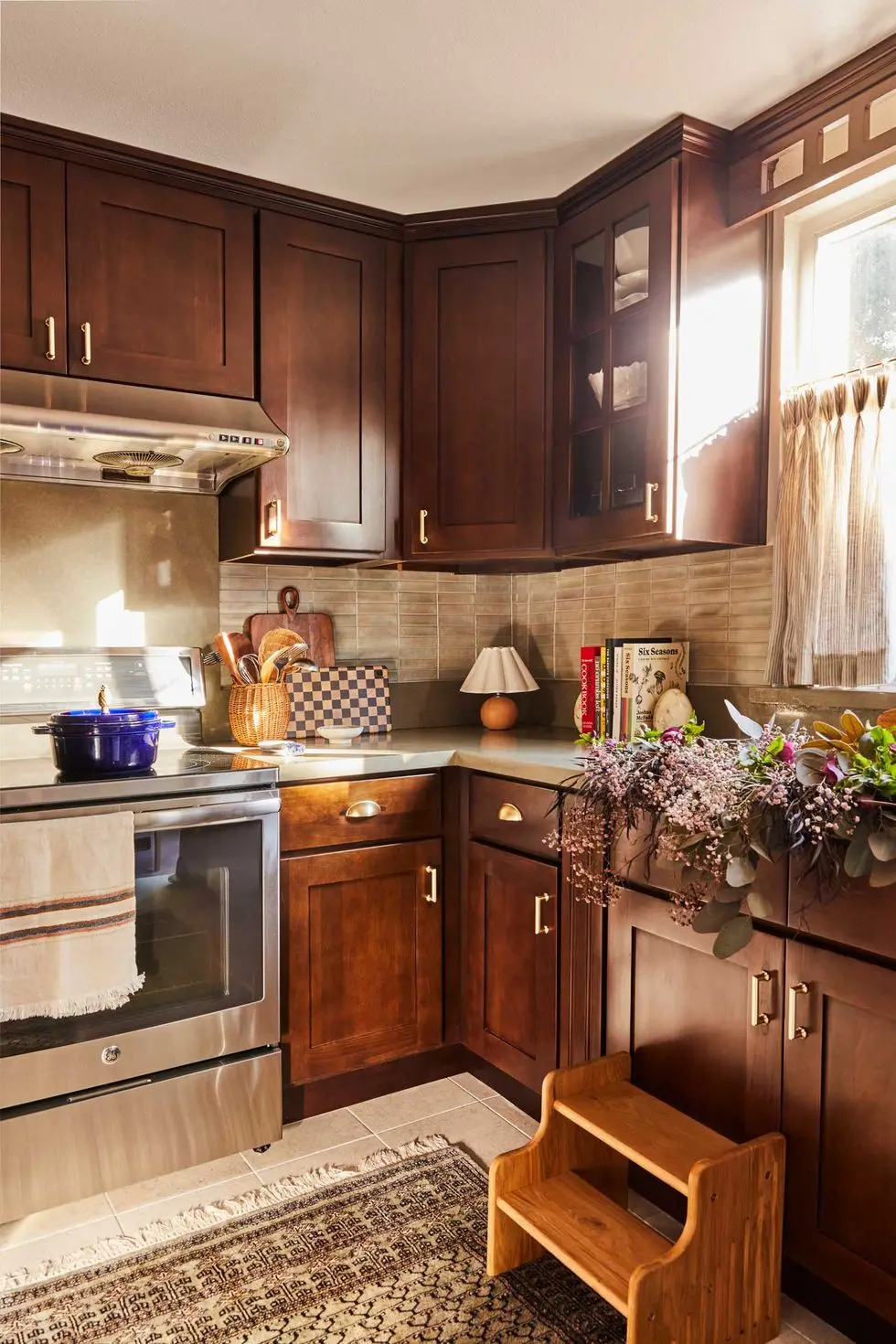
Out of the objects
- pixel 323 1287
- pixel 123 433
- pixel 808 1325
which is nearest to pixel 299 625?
pixel 123 433

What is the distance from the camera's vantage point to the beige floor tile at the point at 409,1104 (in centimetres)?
226

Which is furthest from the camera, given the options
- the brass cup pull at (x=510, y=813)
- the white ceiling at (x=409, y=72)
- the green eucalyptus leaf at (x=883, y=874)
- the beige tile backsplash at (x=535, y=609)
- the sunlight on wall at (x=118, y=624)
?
the sunlight on wall at (x=118, y=624)

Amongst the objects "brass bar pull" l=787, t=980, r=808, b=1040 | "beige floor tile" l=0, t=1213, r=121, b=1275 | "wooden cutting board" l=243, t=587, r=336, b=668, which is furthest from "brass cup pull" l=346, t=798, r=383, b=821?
→ "brass bar pull" l=787, t=980, r=808, b=1040

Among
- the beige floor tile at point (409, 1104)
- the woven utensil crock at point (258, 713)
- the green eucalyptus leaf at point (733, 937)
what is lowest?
the beige floor tile at point (409, 1104)

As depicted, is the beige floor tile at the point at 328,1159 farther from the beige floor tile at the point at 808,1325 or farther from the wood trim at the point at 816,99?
the wood trim at the point at 816,99

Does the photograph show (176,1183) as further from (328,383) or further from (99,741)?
(328,383)

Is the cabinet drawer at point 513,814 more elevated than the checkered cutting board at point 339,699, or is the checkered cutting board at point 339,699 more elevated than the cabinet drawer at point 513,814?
the checkered cutting board at point 339,699

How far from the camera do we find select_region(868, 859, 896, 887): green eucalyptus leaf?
4.23 feet

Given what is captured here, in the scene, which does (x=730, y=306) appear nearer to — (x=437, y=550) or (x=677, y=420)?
(x=677, y=420)

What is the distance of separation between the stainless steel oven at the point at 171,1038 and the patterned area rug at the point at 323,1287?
186 millimetres

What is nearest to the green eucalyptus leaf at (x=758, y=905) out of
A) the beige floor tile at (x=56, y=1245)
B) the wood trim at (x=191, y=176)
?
the beige floor tile at (x=56, y=1245)

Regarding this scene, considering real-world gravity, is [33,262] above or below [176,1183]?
above

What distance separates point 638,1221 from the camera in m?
1.62

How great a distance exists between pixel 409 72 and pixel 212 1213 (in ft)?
7.78
